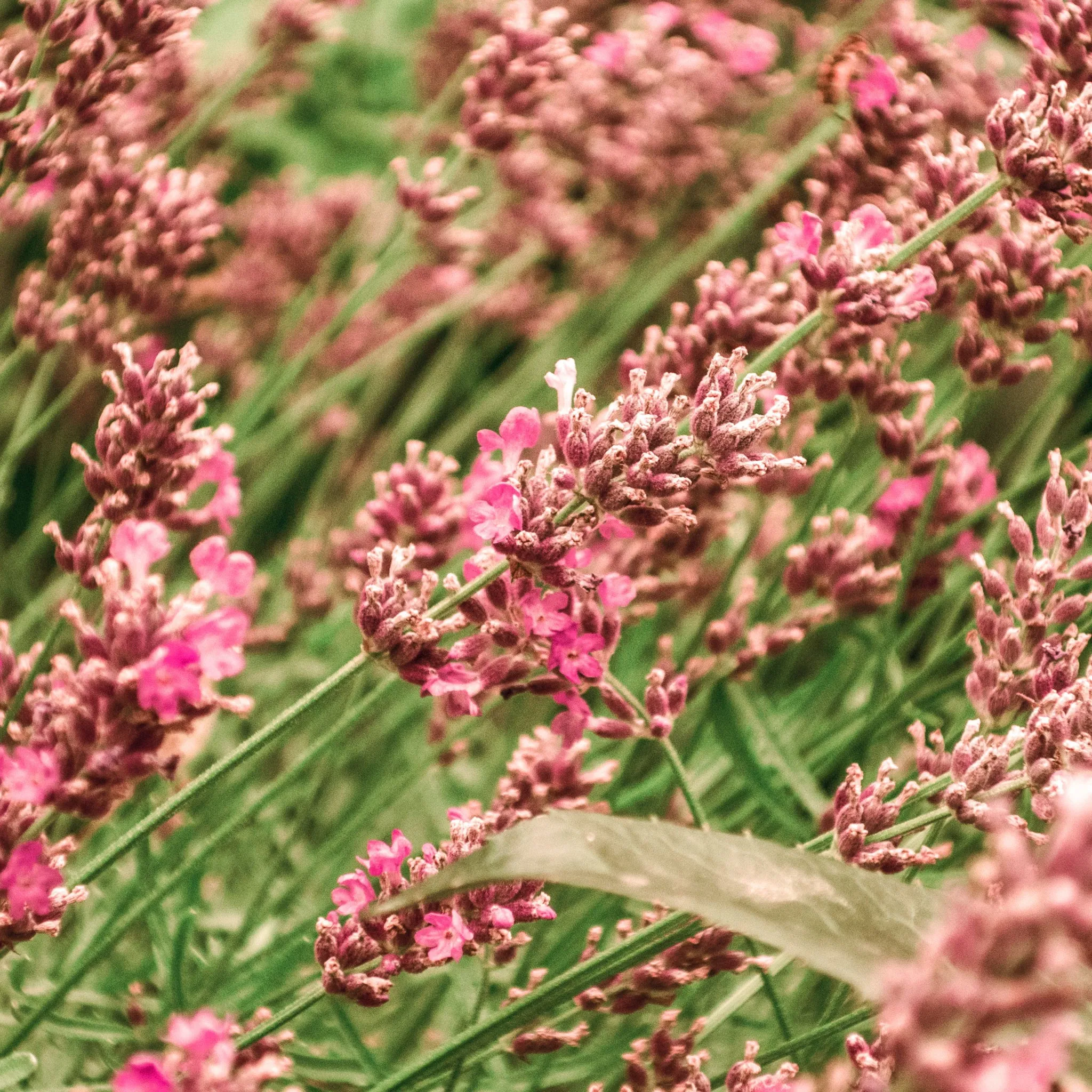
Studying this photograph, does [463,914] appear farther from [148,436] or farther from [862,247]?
[862,247]

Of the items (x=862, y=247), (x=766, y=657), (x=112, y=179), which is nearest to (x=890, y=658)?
(x=766, y=657)

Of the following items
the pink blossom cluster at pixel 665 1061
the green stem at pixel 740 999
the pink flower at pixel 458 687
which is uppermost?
the pink flower at pixel 458 687

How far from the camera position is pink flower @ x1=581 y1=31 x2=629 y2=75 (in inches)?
57.4

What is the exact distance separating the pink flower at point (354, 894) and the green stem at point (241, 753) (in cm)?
11

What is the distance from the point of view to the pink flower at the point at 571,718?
77cm

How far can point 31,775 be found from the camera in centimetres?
66

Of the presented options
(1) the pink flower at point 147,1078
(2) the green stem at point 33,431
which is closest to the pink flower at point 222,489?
(2) the green stem at point 33,431

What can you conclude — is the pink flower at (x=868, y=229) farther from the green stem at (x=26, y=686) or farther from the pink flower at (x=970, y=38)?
the pink flower at (x=970, y=38)

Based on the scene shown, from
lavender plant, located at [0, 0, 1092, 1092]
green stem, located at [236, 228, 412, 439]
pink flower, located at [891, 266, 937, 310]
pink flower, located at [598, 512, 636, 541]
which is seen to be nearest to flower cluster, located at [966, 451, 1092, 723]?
lavender plant, located at [0, 0, 1092, 1092]

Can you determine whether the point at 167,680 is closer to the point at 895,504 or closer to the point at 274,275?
the point at 895,504

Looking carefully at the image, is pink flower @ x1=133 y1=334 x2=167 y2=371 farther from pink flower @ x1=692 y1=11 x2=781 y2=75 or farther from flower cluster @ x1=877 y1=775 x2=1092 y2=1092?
flower cluster @ x1=877 y1=775 x2=1092 y2=1092

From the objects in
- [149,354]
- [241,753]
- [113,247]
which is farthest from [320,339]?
[241,753]

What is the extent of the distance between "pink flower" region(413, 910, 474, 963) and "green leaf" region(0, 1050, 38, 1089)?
0.75 feet

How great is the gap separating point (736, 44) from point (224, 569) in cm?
117
